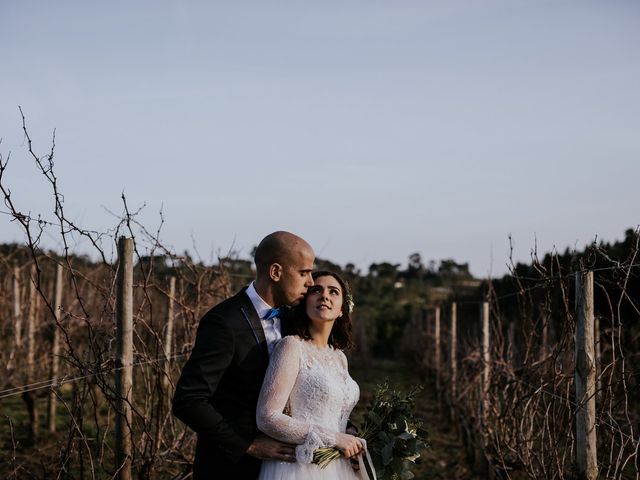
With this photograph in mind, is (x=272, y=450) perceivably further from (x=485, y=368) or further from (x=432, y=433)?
(x=432, y=433)

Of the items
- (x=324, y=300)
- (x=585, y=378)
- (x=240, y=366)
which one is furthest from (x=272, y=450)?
(x=585, y=378)

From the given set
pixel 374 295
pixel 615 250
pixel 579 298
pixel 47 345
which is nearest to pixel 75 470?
pixel 47 345

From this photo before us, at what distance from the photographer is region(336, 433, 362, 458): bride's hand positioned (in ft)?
10.3

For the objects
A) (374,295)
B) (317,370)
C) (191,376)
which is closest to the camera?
(191,376)

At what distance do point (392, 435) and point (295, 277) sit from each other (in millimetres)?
901

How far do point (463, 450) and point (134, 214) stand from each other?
6734mm

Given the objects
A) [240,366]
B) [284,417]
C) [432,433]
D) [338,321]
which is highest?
[338,321]

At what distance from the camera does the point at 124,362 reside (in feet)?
14.1

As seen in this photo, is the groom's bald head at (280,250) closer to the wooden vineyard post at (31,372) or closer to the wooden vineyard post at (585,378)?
the wooden vineyard post at (585,378)

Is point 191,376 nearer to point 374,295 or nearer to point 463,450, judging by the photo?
point 463,450

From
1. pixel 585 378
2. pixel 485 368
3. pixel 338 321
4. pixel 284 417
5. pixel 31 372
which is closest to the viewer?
pixel 284 417

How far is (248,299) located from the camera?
332 centimetres

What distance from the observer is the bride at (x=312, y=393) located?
3062mm

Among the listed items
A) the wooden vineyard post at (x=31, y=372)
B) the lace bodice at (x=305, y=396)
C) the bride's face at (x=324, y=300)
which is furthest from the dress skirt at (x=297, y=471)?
the wooden vineyard post at (x=31, y=372)
